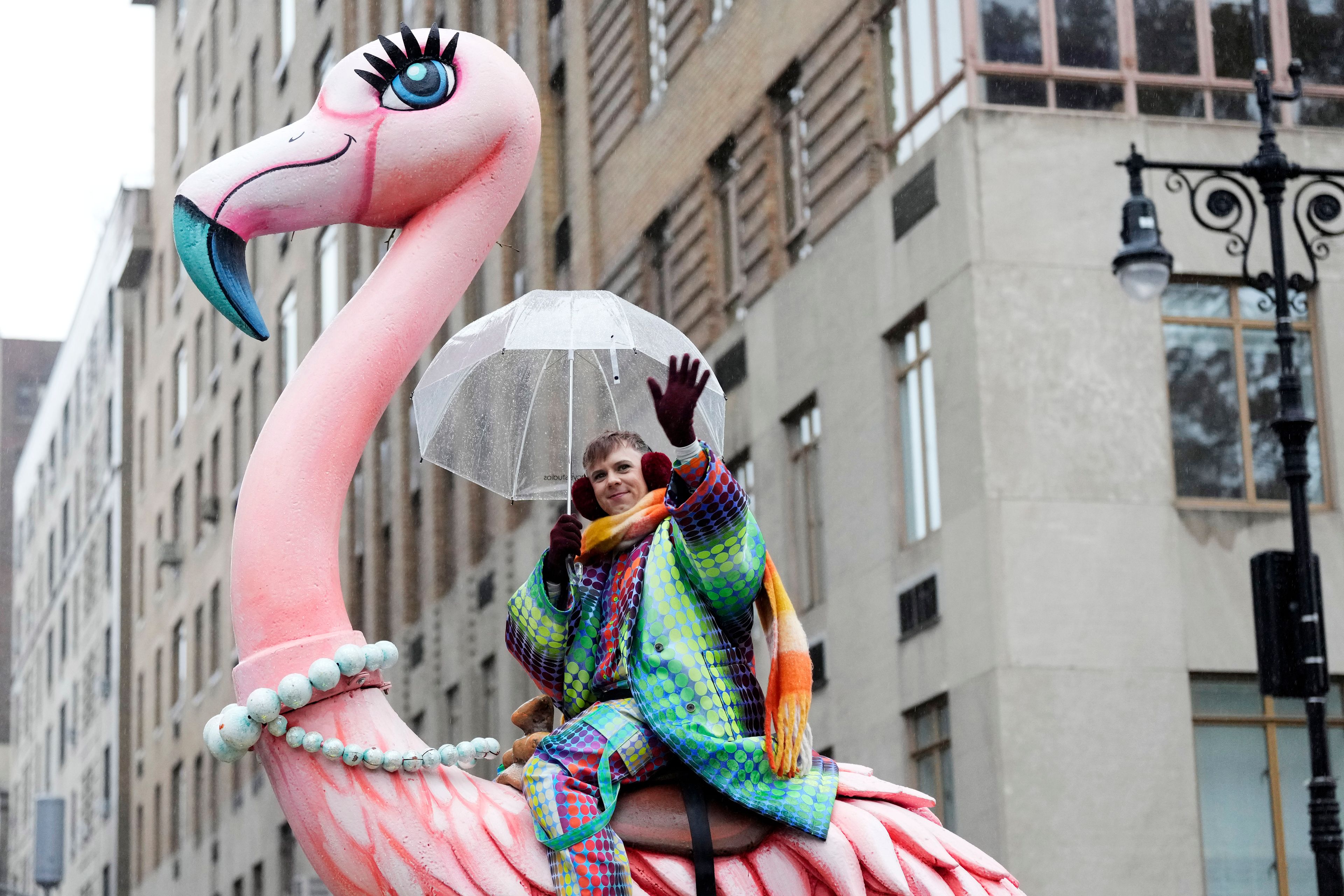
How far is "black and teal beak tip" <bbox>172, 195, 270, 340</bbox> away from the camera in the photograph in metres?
5.26

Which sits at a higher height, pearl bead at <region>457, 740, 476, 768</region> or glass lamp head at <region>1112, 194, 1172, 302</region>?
glass lamp head at <region>1112, 194, 1172, 302</region>

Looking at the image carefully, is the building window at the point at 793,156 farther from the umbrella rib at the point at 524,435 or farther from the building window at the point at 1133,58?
the umbrella rib at the point at 524,435

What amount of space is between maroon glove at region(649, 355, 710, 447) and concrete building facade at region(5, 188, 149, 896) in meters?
47.2

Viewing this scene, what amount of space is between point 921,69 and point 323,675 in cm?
1616

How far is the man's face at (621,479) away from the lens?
18.8 ft

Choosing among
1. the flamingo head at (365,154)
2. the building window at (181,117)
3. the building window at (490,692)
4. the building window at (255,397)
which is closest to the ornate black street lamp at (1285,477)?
the flamingo head at (365,154)

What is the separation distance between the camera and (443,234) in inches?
222

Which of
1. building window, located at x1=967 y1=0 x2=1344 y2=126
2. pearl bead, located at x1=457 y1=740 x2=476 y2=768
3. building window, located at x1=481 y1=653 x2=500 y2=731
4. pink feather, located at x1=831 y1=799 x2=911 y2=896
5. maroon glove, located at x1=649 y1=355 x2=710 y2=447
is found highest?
building window, located at x1=967 y1=0 x2=1344 y2=126

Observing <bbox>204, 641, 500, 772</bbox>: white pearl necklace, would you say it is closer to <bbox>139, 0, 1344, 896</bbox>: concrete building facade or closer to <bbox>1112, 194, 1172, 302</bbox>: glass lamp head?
<bbox>1112, 194, 1172, 302</bbox>: glass lamp head

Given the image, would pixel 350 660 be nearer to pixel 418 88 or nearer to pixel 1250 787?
pixel 418 88

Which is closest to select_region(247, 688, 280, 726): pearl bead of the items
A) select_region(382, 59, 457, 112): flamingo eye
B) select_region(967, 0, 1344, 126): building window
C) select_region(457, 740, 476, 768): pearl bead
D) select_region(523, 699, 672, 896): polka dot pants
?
select_region(457, 740, 476, 768): pearl bead

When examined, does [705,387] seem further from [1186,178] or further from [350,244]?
[350,244]

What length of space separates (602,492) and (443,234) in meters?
0.77

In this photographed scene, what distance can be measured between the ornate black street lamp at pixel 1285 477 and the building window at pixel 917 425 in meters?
5.28
